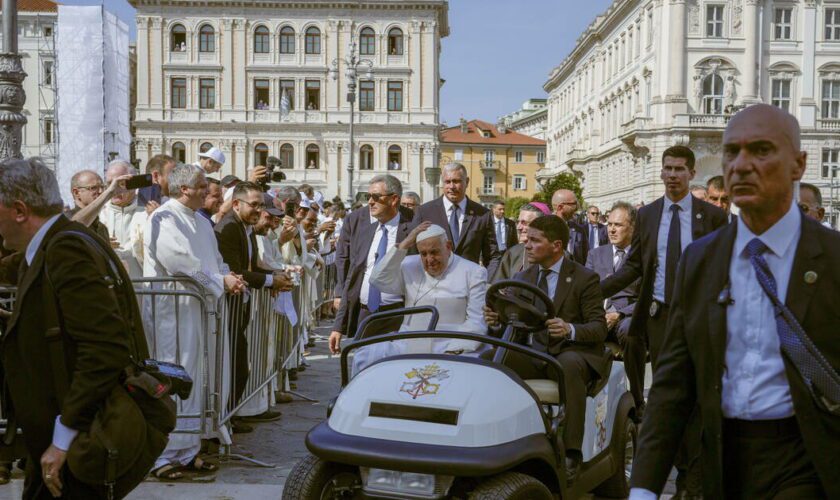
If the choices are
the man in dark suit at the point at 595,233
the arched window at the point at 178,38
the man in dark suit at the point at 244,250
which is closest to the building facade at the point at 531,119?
the arched window at the point at 178,38

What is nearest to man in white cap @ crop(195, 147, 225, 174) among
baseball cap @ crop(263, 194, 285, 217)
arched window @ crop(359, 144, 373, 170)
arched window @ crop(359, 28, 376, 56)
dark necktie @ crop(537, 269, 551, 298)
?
baseball cap @ crop(263, 194, 285, 217)

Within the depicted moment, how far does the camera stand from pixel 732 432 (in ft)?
8.50

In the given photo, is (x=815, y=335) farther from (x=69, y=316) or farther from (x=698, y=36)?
(x=698, y=36)

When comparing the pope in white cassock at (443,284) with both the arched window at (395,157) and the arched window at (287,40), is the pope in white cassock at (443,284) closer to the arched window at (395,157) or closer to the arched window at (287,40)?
the arched window at (395,157)

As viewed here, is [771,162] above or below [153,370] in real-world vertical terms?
above

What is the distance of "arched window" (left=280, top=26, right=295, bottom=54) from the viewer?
65750mm

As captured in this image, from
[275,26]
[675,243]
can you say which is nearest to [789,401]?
[675,243]

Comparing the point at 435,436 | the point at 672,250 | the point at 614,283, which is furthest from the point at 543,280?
the point at 435,436

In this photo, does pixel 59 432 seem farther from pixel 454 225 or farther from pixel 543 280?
pixel 454 225

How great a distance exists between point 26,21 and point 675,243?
235ft

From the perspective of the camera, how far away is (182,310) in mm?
6211

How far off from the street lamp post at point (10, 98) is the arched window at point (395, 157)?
57.8 m

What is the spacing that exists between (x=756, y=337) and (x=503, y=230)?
11880 millimetres

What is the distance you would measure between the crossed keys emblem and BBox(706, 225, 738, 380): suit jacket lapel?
1747mm
